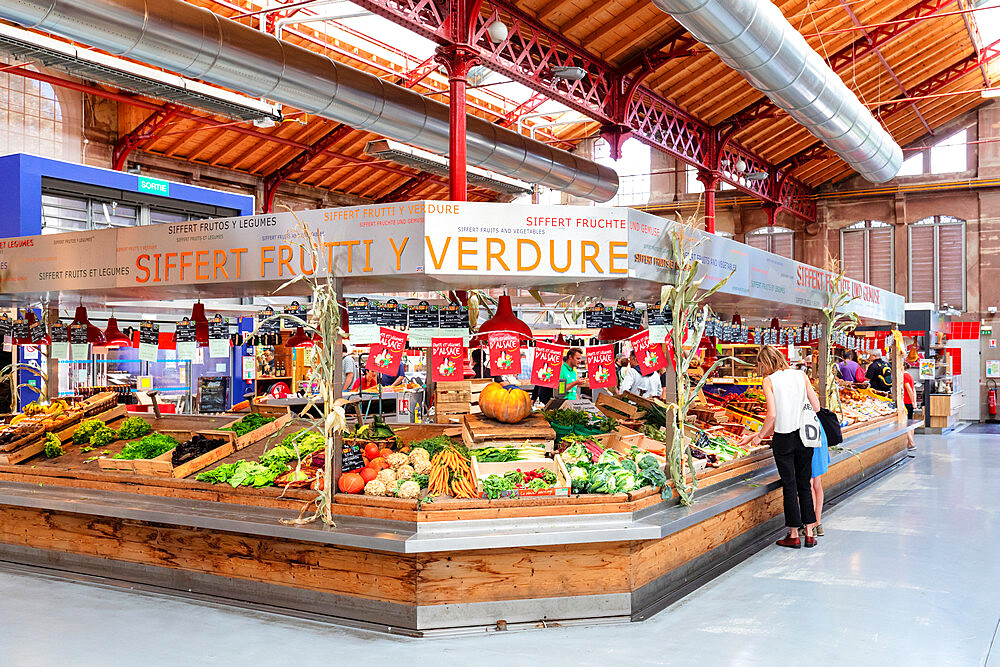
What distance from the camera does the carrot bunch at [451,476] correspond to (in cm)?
463

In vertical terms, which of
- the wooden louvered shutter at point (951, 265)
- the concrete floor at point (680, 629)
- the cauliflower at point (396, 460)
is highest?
the wooden louvered shutter at point (951, 265)

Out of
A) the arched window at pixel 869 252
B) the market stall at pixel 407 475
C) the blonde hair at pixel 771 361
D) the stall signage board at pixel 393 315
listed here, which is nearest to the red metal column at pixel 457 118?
the stall signage board at pixel 393 315

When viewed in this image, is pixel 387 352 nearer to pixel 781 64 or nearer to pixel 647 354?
pixel 647 354

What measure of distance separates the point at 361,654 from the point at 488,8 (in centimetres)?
888

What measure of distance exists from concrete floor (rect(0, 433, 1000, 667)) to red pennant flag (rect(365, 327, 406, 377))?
1656mm

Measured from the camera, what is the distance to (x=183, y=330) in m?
9.58

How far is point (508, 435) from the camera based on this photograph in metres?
5.31

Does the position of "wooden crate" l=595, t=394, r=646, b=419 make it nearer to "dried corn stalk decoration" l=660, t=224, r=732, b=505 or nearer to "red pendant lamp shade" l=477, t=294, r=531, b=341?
"dried corn stalk decoration" l=660, t=224, r=732, b=505

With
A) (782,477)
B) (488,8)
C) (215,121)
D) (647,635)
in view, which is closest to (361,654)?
(647,635)

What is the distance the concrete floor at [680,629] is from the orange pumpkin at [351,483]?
2.47 ft

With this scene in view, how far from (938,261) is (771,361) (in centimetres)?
1582

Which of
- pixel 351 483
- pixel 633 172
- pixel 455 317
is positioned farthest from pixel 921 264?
pixel 351 483

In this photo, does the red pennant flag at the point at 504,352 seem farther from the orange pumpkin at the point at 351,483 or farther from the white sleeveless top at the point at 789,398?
the white sleeveless top at the point at 789,398

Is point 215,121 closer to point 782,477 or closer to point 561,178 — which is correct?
point 561,178
